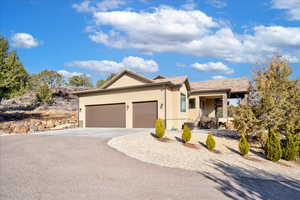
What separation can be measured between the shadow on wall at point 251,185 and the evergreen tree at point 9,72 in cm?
2726

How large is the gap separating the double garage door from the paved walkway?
9.55 m

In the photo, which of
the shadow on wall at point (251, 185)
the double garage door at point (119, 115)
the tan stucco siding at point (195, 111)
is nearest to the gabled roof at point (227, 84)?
the tan stucco siding at point (195, 111)

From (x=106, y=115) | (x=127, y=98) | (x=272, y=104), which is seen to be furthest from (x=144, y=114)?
(x=272, y=104)

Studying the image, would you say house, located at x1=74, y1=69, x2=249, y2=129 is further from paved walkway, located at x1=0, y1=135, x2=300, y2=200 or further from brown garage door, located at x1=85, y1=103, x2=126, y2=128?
paved walkway, located at x1=0, y1=135, x2=300, y2=200

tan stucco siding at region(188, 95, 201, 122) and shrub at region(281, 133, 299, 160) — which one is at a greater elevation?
tan stucco siding at region(188, 95, 201, 122)

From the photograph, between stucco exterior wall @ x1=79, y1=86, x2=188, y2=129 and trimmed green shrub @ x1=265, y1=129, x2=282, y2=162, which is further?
stucco exterior wall @ x1=79, y1=86, x2=188, y2=129

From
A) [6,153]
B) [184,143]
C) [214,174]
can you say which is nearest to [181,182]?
[214,174]

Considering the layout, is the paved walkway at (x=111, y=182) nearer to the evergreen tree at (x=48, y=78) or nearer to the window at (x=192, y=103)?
the window at (x=192, y=103)

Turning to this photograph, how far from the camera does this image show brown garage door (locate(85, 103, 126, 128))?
19.7 m

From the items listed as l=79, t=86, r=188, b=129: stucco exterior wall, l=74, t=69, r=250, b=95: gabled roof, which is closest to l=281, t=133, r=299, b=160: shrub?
l=74, t=69, r=250, b=95: gabled roof

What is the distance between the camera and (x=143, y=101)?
18.5 metres

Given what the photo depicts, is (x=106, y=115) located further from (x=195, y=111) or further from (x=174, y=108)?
(x=195, y=111)

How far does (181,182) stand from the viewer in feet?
20.1

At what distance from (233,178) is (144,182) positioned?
296cm
